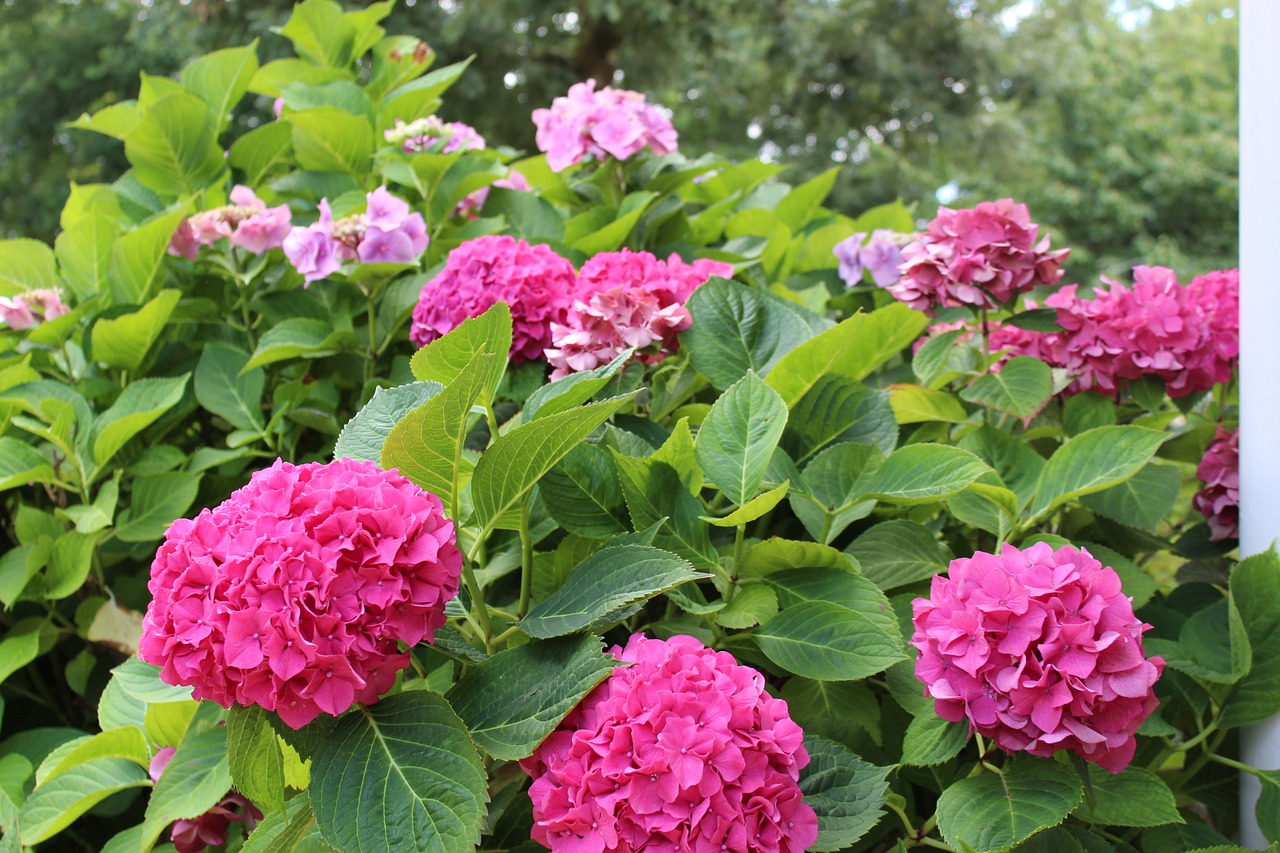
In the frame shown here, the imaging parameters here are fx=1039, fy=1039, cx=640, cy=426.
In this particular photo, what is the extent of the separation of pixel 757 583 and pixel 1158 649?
549 mm

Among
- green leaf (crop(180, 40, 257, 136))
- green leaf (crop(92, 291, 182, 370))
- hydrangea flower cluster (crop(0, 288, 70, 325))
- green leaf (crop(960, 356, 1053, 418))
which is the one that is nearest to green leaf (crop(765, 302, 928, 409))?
green leaf (crop(960, 356, 1053, 418))

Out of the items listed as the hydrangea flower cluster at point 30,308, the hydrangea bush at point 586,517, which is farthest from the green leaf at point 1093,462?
the hydrangea flower cluster at point 30,308

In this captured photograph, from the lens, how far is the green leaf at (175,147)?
2100 millimetres

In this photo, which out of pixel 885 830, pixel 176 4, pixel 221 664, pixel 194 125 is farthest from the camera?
pixel 176 4

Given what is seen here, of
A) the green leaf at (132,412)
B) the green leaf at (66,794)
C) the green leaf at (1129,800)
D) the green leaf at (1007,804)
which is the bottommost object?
the green leaf at (66,794)

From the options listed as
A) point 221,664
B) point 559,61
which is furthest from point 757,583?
point 559,61

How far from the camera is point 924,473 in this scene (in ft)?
3.94

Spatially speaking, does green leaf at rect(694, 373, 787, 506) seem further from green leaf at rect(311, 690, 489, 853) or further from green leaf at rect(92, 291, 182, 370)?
green leaf at rect(92, 291, 182, 370)

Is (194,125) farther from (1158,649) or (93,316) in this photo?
(1158,649)

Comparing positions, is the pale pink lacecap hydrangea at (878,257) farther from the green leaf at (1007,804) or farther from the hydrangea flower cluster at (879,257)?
the green leaf at (1007,804)

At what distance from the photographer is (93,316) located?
2.01 metres

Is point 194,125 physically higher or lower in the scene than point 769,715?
higher

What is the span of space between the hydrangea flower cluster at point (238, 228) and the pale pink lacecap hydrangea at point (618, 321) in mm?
711

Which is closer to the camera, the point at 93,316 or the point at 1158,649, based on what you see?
the point at 1158,649
